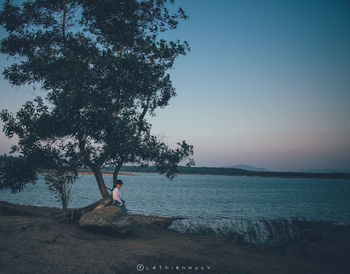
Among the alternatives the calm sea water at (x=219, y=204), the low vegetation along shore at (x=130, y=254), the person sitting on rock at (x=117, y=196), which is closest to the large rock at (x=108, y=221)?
the low vegetation along shore at (x=130, y=254)

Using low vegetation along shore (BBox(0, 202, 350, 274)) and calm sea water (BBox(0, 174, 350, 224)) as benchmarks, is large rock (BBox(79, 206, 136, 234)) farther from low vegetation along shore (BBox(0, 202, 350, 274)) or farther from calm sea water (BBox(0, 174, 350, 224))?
calm sea water (BBox(0, 174, 350, 224))

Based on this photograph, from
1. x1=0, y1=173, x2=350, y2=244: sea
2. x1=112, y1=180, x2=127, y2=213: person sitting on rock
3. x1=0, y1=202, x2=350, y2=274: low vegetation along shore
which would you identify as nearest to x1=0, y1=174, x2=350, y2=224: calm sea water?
x1=0, y1=173, x2=350, y2=244: sea

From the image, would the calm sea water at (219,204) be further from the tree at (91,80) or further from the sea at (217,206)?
the tree at (91,80)

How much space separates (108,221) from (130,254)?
256cm

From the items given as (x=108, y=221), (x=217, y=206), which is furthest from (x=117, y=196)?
(x=217, y=206)

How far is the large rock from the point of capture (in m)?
11.8

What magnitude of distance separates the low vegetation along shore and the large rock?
348mm

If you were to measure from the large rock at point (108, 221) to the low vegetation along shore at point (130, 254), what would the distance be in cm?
35

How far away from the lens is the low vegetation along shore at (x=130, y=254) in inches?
323

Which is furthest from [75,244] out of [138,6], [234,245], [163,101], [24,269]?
[138,6]

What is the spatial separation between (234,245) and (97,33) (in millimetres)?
15082

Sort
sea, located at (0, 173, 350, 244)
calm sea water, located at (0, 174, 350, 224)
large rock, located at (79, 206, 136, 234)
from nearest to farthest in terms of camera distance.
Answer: large rock, located at (79, 206, 136, 234)
sea, located at (0, 173, 350, 244)
calm sea water, located at (0, 174, 350, 224)

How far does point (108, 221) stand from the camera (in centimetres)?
1183

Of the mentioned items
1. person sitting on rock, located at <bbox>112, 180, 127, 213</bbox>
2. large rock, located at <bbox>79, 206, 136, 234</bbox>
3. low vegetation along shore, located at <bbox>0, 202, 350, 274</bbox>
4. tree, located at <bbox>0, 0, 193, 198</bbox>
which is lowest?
low vegetation along shore, located at <bbox>0, 202, 350, 274</bbox>
